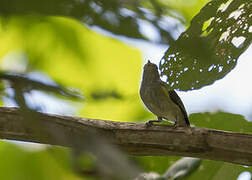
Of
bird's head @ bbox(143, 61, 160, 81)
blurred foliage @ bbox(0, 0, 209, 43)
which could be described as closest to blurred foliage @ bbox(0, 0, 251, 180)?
blurred foliage @ bbox(0, 0, 209, 43)

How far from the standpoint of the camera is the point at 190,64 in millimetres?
1016

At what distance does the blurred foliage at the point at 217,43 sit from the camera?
3.01 ft

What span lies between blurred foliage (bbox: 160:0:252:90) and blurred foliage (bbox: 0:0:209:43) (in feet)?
1.53

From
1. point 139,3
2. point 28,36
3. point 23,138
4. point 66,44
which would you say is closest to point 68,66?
point 66,44

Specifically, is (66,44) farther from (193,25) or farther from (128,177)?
(128,177)

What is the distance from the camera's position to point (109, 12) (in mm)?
354

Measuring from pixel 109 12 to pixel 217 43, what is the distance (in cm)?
67

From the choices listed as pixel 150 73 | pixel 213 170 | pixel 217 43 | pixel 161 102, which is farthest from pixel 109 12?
pixel 150 73

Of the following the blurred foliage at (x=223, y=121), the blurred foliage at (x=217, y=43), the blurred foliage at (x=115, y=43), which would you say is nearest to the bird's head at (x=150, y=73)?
the blurred foliage at (x=115, y=43)

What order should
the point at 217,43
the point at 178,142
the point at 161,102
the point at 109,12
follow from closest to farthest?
the point at 109,12 < the point at 217,43 < the point at 178,142 < the point at 161,102

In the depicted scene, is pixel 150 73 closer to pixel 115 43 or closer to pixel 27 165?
pixel 115 43

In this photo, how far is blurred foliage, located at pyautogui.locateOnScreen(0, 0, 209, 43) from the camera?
0.34 metres

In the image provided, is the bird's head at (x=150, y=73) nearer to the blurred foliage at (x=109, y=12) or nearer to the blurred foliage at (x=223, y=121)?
the blurred foliage at (x=223, y=121)

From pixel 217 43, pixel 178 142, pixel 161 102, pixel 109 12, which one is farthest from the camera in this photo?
pixel 161 102
